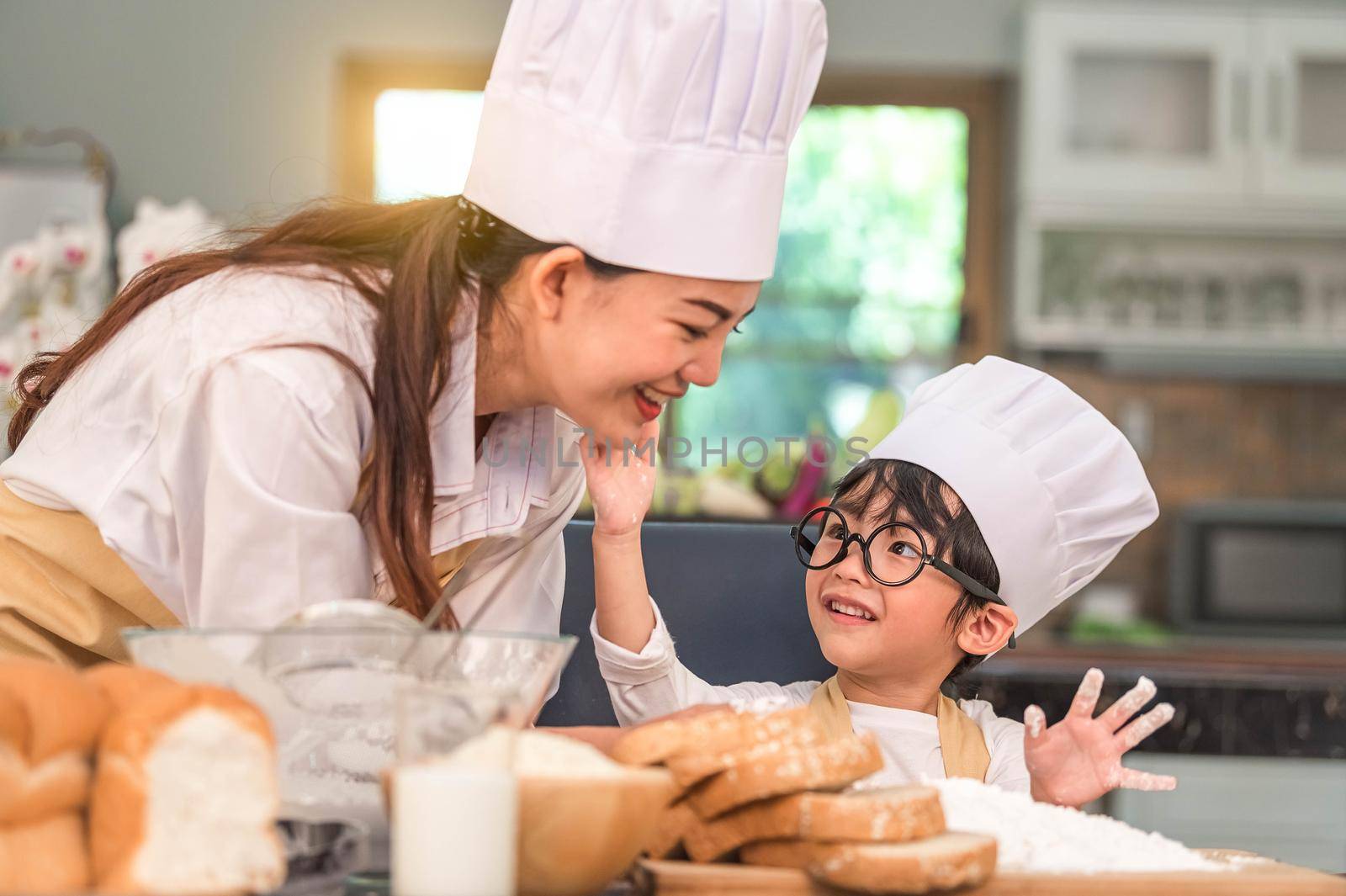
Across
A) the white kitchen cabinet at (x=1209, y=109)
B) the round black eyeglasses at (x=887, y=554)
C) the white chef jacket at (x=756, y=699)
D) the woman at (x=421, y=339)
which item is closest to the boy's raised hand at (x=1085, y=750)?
the white chef jacket at (x=756, y=699)

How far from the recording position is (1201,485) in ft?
14.4

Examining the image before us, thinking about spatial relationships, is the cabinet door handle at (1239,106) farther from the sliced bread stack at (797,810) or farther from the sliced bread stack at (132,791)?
the sliced bread stack at (132,791)

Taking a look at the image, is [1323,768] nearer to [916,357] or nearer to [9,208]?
[916,357]

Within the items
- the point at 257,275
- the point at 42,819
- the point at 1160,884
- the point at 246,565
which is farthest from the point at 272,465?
the point at 1160,884

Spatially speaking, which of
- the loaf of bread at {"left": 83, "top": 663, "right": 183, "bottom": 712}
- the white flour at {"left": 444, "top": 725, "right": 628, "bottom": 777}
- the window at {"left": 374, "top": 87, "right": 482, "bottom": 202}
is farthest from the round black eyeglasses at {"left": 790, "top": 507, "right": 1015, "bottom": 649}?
the window at {"left": 374, "top": 87, "right": 482, "bottom": 202}

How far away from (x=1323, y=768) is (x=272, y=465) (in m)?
2.91

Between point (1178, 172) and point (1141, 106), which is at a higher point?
point (1141, 106)

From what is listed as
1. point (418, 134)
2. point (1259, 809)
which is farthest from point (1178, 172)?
point (418, 134)

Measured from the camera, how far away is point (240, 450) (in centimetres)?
104

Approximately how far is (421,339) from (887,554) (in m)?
0.65

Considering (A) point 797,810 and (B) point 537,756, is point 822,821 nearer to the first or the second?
(A) point 797,810

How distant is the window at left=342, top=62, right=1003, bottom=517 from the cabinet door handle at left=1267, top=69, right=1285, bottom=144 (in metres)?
0.82

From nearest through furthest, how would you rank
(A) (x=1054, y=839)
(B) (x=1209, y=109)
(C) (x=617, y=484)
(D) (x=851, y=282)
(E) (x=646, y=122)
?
(A) (x=1054, y=839)
(E) (x=646, y=122)
(C) (x=617, y=484)
(B) (x=1209, y=109)
(D) (x=851, y=282)

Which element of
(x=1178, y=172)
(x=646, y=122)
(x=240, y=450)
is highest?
(x=1178, y=172)
